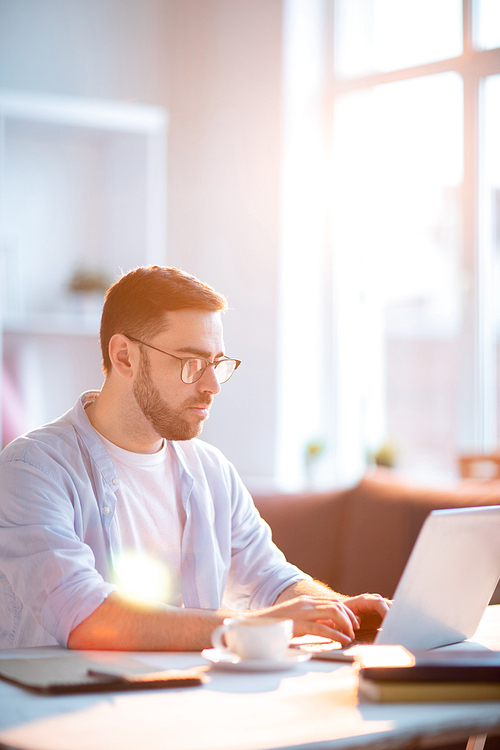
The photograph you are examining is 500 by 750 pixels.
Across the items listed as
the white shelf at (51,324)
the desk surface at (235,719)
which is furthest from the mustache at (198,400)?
the white shelf at (51,324)

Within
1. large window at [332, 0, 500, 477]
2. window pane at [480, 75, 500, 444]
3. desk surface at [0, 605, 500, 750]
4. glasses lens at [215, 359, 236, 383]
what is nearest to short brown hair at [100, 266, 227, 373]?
glasses lens at [215, 359, 236, 383]

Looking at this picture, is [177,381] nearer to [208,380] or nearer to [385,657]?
[208,380]

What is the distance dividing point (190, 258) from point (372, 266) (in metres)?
1.04

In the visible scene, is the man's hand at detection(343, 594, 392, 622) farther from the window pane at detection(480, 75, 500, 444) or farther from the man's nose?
the window pane at detection(480, 75, 500, 444)

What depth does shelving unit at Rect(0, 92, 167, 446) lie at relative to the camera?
3.73 metres

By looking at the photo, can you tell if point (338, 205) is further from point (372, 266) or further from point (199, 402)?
point (199, 402)

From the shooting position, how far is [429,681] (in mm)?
940

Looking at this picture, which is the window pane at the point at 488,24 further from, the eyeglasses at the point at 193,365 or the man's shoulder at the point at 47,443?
the man's shoulder at the point at 47,443

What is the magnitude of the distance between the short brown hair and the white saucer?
0.79 m

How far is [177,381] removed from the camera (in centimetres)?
174

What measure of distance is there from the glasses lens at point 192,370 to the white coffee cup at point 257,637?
2.27 feet

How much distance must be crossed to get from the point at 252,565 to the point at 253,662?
0.75 meters

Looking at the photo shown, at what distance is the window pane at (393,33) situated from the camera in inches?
166

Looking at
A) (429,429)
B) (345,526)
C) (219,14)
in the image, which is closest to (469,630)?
(345,526)
